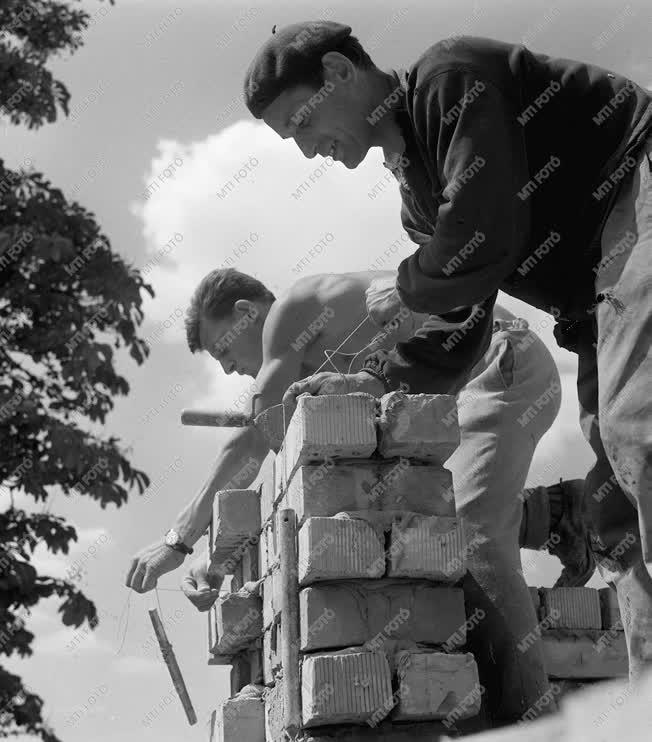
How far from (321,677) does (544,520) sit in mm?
2449

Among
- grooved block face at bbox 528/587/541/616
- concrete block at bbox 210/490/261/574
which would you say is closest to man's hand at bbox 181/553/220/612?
concrete block at bbox 210/490/261/574

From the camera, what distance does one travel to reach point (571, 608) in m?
4.99

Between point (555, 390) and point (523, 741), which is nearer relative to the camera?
point (523, 741)

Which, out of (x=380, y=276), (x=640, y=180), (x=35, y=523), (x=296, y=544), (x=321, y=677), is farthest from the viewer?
(x=35, y=523)

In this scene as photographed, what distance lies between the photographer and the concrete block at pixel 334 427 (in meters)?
3.64

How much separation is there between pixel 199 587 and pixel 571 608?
205cm

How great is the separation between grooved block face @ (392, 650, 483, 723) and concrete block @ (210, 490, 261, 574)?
1.50m

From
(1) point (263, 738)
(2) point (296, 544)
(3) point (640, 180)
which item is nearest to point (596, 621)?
(1) point (263, 738)

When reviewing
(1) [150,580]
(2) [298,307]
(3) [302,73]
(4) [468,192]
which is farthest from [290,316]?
(4) [468,192]

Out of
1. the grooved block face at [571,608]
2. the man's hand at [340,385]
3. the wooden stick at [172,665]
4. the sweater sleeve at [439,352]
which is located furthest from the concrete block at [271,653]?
the wooden stick at [172,665]

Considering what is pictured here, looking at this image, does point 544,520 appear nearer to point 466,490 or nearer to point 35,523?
point 466,490

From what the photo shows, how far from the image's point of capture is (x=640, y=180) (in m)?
2.72

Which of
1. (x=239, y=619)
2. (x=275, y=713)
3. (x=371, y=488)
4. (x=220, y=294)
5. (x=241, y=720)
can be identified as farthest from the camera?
(x=220, y=294)

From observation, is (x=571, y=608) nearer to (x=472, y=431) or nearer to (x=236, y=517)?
(x=472, y=431)
